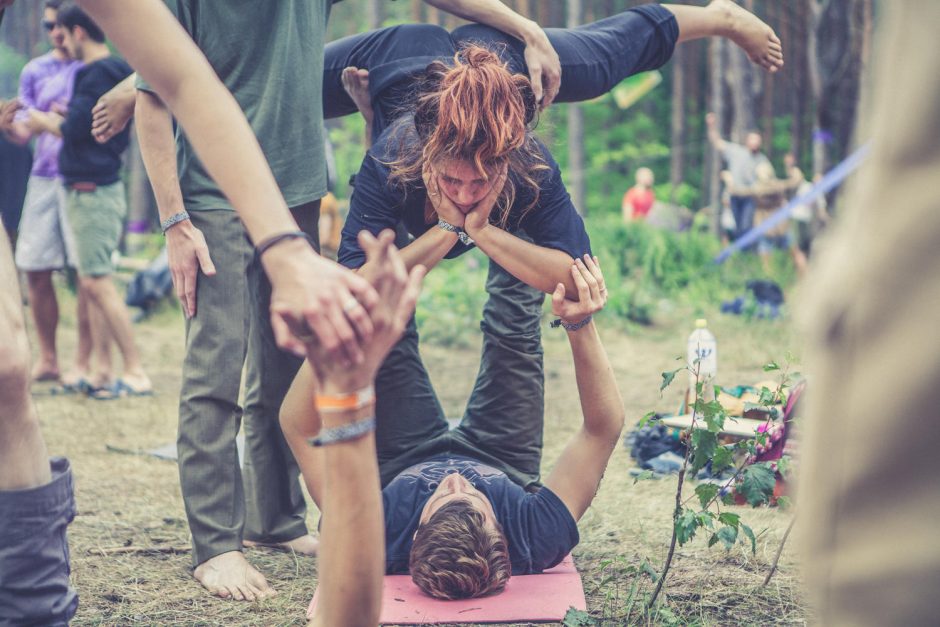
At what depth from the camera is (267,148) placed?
321 centimetres

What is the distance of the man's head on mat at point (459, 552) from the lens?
2.81m

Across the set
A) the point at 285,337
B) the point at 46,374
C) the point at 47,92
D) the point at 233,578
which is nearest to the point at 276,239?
the point at 285,337

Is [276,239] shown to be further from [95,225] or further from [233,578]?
[95,225]

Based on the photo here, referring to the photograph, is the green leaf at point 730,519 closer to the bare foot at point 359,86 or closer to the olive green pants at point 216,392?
the olive green pants at point 216,392

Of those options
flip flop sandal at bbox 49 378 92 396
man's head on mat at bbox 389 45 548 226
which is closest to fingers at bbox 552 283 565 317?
man's head on mat at bbox 389 45 548 226

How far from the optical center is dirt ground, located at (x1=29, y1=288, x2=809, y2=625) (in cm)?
289

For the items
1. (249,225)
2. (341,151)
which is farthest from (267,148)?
(341,151)

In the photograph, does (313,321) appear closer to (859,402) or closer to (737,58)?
(859,402)

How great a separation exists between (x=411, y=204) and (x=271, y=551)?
1.25m

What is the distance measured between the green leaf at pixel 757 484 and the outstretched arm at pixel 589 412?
0.43 metres

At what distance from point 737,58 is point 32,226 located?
42.4 feet

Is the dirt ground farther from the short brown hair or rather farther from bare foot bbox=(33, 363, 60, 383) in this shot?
the short brown hair

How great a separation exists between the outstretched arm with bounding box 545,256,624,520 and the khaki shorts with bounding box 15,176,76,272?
4.20 m

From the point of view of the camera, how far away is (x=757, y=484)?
2695 mm
